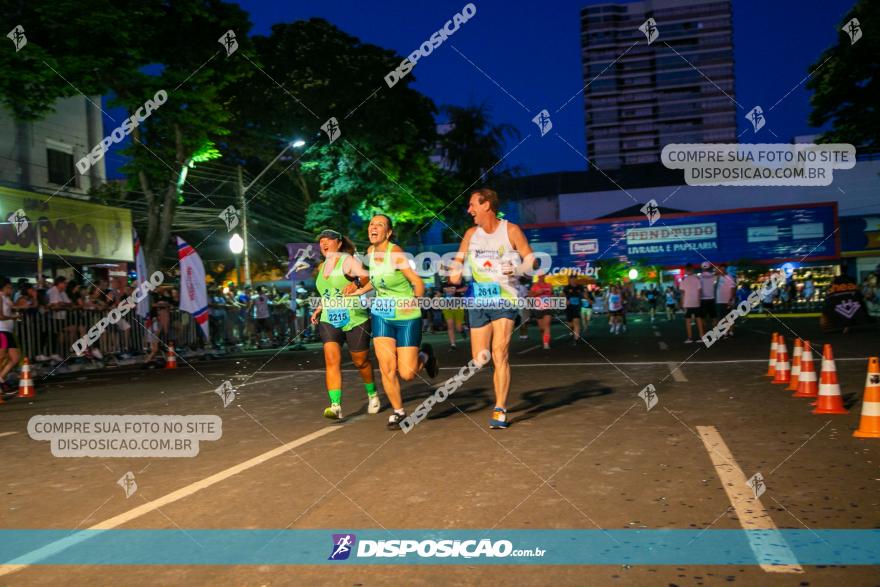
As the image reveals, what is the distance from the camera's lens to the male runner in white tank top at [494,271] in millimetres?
7074

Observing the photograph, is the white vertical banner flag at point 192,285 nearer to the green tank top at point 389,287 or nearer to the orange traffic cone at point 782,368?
the green tank top at point 389,287

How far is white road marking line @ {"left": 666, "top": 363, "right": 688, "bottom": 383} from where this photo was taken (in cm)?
1043

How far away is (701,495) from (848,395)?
4.91 metres

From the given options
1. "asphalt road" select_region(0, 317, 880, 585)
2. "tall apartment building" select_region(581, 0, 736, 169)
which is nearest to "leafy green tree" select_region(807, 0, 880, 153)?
"asphalt road" select_region(0, 317, 880, 585)

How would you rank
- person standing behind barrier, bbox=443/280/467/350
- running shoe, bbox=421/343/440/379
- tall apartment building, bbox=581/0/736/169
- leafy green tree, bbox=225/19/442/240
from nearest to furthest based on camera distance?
running shoe, bbox=421/343/440/379, person standing behind barrier, bbox=443/280/467/350, leafy green tree, bbox=225/19/442/240, tall apartment building, bbox=581/0/736/169

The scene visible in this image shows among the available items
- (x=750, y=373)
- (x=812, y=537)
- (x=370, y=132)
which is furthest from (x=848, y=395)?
(x=370, y=132)

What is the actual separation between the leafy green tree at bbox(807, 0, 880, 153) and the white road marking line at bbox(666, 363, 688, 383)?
16.5 meters

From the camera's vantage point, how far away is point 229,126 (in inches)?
1340

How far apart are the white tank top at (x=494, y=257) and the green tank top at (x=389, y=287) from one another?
0.72 meters

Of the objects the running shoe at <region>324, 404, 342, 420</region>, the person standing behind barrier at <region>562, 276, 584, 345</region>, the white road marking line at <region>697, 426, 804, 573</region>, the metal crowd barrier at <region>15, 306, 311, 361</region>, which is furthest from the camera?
the person standing behind barrier at <region>562, 276, 584, 345</region>

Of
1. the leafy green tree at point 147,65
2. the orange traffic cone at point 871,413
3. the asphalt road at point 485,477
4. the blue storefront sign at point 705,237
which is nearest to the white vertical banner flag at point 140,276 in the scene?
the leafy green tree at point 147,65

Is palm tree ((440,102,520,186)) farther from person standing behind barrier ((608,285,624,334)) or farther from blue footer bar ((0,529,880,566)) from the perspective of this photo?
blue footer bar ((0,529,880,566))

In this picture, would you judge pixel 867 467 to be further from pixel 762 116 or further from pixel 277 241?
pixel 277 241

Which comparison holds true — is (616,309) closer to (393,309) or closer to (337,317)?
(337,317)
